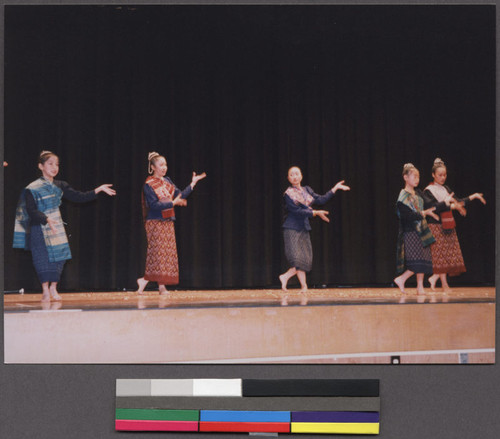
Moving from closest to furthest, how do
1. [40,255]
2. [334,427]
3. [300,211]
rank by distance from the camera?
[334,427] < [40,255] < [300,211]

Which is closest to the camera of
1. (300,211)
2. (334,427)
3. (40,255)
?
(334,427)

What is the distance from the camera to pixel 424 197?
3.96 metres

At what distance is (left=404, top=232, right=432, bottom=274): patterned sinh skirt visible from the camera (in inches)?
154

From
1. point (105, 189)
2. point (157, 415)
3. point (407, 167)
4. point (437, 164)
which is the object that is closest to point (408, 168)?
point (407, 167)

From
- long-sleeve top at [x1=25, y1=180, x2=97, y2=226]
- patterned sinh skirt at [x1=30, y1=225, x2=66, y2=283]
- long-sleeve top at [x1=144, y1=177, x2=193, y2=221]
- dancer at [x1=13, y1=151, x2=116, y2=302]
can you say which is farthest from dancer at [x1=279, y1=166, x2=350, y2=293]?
patterned sinh skirt at [x1=30, y1=225, x2=66, y2=283]

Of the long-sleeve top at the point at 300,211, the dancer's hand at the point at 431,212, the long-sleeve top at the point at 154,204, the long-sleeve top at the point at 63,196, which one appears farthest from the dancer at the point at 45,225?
the dancer's hand at the point at 431,212

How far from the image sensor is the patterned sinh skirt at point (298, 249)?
13.0 feet

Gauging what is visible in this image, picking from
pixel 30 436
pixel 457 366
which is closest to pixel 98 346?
pixel 30 436

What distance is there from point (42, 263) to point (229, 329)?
1.25m

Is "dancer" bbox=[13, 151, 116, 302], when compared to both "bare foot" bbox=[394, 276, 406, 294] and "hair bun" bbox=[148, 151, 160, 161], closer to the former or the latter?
"hair bun" bbox=[148, 151, 160, 161]

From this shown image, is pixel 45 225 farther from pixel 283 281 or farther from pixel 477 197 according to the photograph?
pixel 477 197

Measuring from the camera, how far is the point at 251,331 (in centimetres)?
370

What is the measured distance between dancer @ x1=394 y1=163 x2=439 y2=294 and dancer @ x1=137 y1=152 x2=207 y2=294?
4.66 ft

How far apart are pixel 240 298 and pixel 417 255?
117 cm
